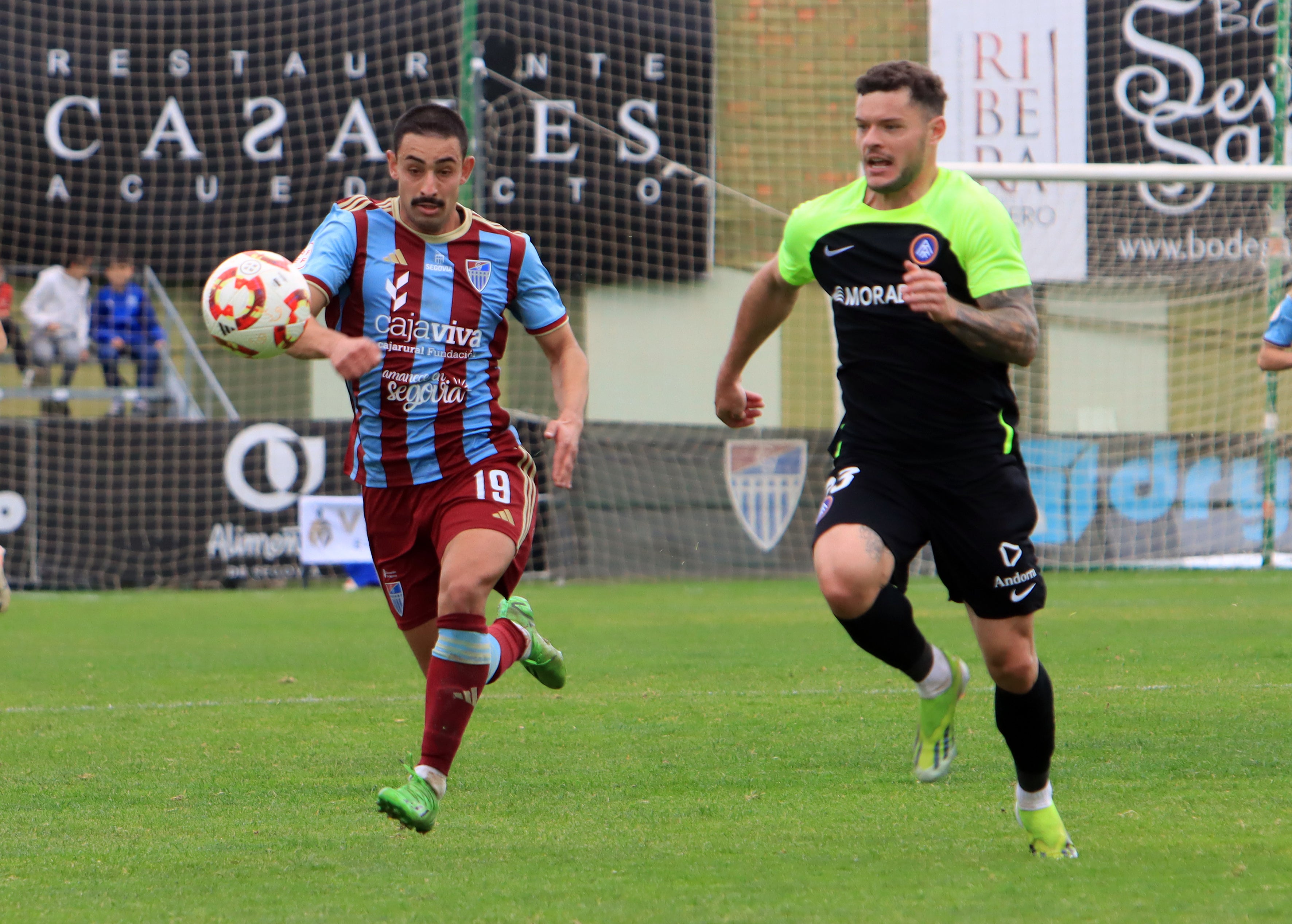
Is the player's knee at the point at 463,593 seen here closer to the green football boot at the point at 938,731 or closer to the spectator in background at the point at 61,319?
the green football boot at the point at 938,731

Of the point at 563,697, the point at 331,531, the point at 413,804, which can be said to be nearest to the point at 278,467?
the point at 331,531

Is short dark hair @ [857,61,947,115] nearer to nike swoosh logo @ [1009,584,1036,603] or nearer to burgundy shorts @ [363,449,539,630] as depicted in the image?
nike swoosh logo @ [1009,584,1036,603]

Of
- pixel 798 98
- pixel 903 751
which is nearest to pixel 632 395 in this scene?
pixel 798 98

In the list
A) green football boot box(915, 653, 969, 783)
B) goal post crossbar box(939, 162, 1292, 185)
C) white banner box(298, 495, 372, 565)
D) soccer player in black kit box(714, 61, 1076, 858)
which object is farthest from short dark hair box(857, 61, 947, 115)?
white banner box(298, 495, 372, 565)

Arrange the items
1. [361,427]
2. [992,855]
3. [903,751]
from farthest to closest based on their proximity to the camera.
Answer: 1. [903,751]
2. [361,427]
3. [992,855]

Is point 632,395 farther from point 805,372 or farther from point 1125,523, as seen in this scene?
point 1125,523

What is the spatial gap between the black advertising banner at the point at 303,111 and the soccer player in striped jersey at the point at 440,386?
12.0 metres

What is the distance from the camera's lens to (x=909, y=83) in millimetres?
4387

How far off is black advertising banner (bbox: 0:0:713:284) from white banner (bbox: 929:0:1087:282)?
2.65 metres

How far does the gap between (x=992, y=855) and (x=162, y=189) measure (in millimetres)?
14895

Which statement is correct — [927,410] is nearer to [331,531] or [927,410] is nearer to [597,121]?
[331,531]

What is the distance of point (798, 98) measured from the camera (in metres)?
18.4

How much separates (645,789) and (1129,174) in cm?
849

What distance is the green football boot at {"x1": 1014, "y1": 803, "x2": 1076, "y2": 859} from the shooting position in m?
4.20
